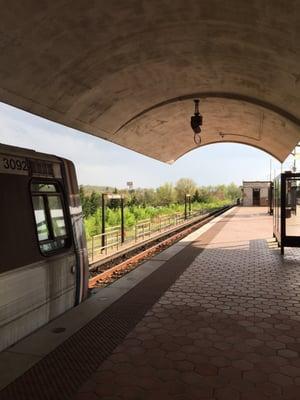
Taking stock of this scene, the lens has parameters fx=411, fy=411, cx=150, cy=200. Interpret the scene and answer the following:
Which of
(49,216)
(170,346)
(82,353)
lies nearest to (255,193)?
(49,216)

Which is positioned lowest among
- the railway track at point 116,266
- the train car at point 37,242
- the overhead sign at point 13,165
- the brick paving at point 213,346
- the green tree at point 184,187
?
the railway track at point 116,266

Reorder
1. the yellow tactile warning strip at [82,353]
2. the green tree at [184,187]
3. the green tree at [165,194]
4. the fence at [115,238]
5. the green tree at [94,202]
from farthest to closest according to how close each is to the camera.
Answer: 1. the green tree at [184,187]
2. the green tree at [165,194]
3. the green tree at [94,202]
4. the fence at [115,238]
5. the yellow tactile warning strip at [82,353]

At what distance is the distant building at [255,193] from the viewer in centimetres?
5259

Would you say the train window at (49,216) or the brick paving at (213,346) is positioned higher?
the train window at (49,216)

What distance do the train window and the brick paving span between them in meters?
1.66

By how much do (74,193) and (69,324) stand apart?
6.83ft

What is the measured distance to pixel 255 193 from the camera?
53344mm

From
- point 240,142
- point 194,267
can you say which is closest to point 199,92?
point 194,267

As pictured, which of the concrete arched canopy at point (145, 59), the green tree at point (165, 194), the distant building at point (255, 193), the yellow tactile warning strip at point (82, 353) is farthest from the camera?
the green tree at point (165, 194)

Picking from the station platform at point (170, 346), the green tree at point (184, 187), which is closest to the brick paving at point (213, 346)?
the station platform at point (170, 346)

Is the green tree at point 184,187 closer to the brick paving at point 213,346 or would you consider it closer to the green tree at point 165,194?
the green tree at point 165,194

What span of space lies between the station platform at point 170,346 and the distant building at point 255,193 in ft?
149

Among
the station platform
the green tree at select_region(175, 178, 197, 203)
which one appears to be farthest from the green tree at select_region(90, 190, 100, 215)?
the green tree at select_region(175, 178, 197, 203)

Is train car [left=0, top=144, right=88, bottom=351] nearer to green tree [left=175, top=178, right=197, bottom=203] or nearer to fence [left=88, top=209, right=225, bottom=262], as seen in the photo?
fence [left=88, top=209, right=225, bottom=262]
